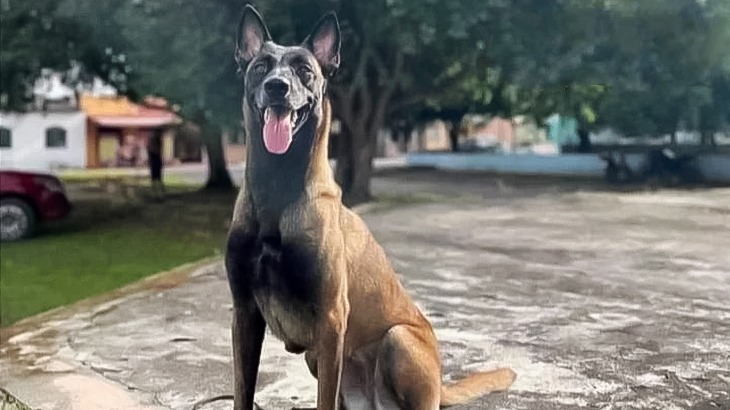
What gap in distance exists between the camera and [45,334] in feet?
21.6

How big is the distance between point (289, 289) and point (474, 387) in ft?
4.72

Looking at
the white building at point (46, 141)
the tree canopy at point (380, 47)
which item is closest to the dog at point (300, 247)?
the tree canopy at point (380, 47)

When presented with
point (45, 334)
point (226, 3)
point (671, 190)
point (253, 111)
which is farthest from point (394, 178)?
point (253, 111)

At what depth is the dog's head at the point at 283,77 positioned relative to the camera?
3.09 m

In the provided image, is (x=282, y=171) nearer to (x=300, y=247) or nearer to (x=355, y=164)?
(x=300, y=247)

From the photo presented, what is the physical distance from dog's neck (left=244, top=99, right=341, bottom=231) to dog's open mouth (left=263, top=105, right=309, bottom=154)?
0.05 metres

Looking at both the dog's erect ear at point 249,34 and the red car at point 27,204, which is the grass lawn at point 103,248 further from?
the dog's erect ear at point 249,34

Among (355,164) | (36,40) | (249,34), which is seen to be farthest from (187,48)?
(249,34)

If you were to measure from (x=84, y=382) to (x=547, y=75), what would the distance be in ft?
33.9

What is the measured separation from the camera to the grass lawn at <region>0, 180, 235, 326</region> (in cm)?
906

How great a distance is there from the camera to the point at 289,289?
3.18 m

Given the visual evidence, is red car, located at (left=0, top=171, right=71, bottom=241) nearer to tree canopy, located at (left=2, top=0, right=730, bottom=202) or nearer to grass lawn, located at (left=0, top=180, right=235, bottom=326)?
grass lawn, located at (left=0, top=180, right=235, bottom=326)

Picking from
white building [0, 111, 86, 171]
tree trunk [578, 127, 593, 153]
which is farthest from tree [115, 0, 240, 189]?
white building [0, 111, 86, 171]

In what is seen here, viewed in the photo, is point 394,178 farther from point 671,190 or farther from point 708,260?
point 708,260
